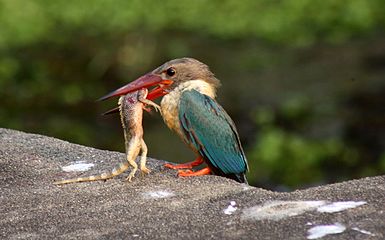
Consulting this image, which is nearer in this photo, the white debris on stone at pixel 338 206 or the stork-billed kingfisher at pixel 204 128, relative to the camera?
the white debris on stone at pixel 338 206

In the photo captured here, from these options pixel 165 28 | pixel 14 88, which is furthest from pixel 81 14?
pixel 14 88

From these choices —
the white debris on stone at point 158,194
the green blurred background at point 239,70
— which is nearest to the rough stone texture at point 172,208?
the white debris on stone at point 158,194

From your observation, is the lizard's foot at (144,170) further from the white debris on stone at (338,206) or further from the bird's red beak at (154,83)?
the white debris on stone at (338,206)

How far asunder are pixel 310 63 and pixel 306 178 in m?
2.04

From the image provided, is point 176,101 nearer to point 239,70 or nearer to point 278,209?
point 278,209

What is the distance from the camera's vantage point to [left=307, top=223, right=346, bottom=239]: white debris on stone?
4321 millimetres

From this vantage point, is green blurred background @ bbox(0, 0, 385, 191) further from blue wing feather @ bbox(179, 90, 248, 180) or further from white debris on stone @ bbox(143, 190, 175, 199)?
white debris on stone @ bbox(143, 190, 175, 199)

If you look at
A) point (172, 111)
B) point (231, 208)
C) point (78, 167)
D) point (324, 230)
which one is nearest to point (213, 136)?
point (172, 111)

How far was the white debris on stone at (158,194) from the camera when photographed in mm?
5004

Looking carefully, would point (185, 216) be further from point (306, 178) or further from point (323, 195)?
point (306, 178)

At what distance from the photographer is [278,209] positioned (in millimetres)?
4641

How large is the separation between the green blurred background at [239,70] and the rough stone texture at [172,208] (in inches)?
133

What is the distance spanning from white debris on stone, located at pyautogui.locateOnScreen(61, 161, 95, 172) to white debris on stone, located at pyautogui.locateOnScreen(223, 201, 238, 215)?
41.5 inches

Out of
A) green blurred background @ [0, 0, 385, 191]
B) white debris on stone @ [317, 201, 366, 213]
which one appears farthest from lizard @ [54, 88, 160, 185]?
green blurred background @ [0, 0, 385, 191]
